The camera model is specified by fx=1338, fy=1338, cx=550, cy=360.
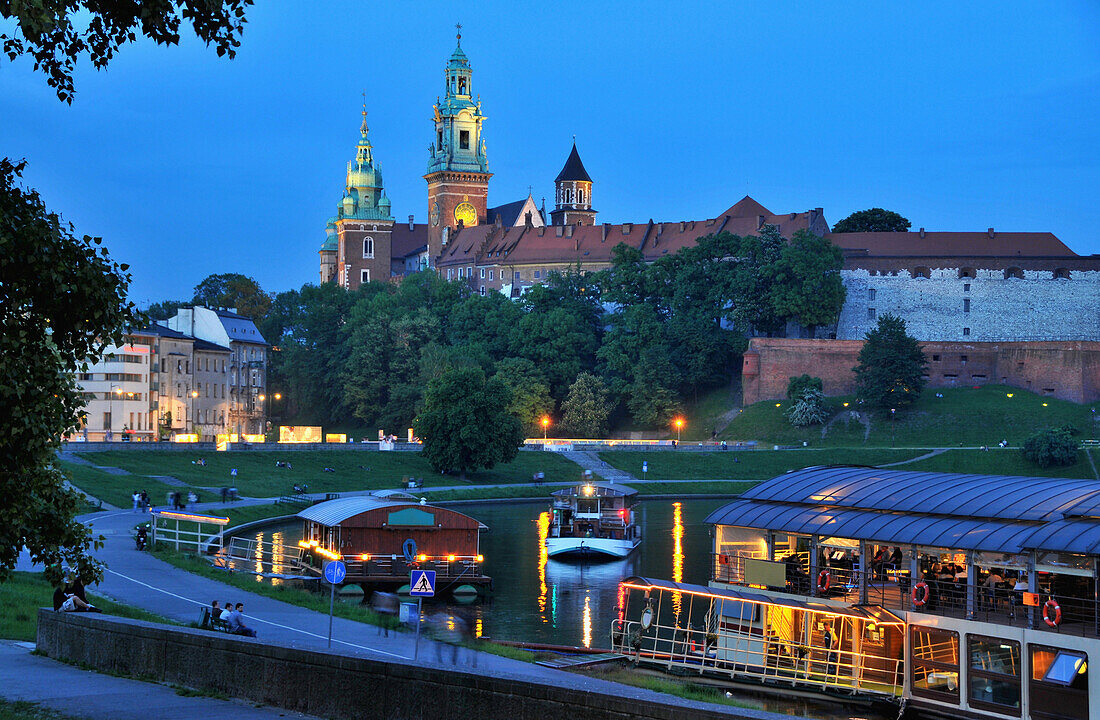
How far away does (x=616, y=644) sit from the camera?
116 feet

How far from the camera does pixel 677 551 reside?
198ft

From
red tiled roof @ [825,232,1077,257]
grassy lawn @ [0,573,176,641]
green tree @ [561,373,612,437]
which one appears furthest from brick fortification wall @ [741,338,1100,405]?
grassy lawn @ [0,573,176,641]

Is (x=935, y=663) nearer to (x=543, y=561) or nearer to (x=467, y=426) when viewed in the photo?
(x=543, y=561)

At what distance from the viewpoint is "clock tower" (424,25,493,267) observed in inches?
6890

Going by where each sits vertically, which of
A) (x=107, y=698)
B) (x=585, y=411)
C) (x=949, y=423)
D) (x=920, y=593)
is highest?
(x=585, y=411)

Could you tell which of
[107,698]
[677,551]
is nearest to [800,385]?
[677,551]

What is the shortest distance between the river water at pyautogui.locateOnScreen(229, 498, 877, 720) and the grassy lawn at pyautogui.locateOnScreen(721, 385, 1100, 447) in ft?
96.2

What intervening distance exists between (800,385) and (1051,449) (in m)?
24.9

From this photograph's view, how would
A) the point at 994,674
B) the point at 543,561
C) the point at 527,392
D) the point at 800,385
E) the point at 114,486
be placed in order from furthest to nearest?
1. the point at 527,392
2. the point at 800,385
3. the point at 114,486
4. the point at 543,561
5. the point at 994,674

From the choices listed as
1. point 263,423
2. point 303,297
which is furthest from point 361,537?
point 303,297

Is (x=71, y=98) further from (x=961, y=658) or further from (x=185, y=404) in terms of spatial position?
(x=185, y=404)

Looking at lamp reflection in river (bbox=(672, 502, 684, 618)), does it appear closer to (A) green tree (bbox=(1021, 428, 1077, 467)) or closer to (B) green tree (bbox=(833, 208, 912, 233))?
(A) green tree (bbox=(1021, 428, 1077, 467))

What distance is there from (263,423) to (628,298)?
123 ft

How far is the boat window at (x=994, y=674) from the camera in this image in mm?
26312
